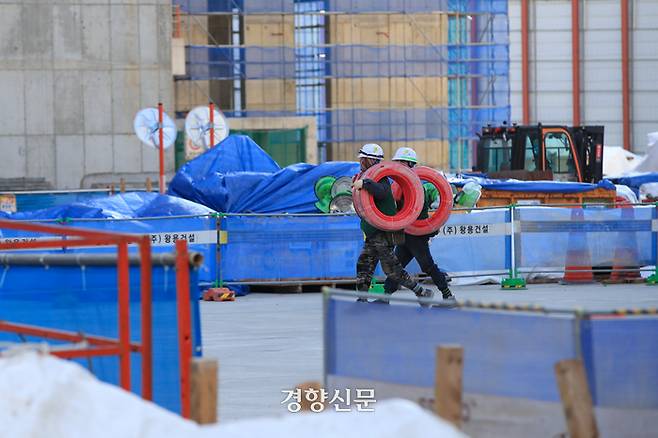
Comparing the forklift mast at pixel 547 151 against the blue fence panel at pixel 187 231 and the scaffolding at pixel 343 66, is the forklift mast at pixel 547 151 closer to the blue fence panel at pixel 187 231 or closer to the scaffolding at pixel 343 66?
the blue fence panel at pixel 187 231

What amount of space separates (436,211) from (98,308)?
9.29 meters

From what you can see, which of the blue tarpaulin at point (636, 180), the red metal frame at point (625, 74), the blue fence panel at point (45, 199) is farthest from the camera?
the red metal frame at point (625, 74)

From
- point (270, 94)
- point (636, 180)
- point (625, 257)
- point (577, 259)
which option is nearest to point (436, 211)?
point (577, 259)

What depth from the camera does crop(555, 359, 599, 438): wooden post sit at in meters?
6.97

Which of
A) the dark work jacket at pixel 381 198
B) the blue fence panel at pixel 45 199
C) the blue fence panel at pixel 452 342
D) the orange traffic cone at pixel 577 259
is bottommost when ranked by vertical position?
the orange traffic cone at pixel 577 259

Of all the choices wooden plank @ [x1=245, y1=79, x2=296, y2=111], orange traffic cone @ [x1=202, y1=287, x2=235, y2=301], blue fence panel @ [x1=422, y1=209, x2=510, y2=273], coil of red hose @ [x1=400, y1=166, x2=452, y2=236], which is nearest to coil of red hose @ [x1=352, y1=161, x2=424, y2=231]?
coil of red hose @ [x1=400, y1=166, x2=452, y2=236]

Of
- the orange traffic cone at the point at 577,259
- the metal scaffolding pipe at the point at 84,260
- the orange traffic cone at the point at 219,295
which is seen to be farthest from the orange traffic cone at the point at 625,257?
the metal scaffolding pipe at the point at 84,260

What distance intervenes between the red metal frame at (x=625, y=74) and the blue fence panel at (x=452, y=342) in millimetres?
67724

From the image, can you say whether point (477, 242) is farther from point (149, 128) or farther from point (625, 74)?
point (625, 74)

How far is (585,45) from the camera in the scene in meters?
74.8

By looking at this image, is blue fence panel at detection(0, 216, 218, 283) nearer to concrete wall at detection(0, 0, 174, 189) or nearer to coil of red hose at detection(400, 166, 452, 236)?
coil of red hose at detection(400, 166, 452, 236)

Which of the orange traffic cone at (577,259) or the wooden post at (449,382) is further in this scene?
the orange traffic cone at (577,259)

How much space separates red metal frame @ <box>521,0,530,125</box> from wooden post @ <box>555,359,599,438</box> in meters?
68.7

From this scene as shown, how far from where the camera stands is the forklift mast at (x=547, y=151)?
114 ft
